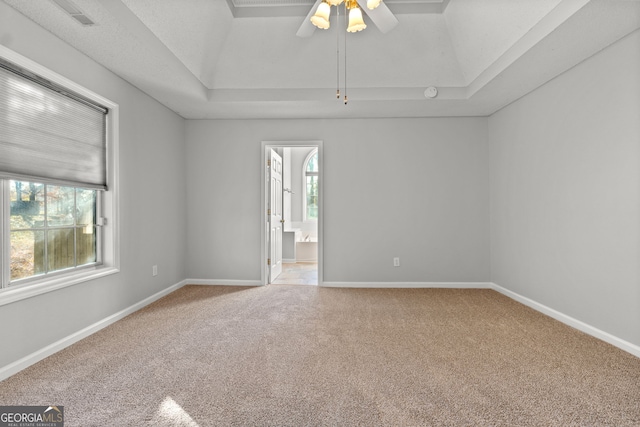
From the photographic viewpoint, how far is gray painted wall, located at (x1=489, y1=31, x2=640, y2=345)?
7.88 ft

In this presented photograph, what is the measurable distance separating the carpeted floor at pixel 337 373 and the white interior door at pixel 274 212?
59.0 inches

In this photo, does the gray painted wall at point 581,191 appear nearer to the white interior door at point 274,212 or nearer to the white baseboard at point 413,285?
the white baseboard at point 413,285

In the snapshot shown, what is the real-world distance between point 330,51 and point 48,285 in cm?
327

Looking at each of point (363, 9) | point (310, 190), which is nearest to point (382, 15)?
point (363, 9)

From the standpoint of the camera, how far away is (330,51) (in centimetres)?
347

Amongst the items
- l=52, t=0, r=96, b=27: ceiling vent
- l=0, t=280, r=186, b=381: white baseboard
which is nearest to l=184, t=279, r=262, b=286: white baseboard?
l=0, t=280, r=186, b=381: white baseboard

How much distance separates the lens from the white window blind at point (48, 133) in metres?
2.08

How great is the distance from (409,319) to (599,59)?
8.87 ft

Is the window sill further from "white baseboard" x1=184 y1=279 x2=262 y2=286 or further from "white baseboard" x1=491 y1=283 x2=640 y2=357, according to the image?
"white baseboard" x1=491 y1=283 x2=640 y2=357

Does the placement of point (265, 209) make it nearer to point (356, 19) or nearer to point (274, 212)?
point (274, 212)

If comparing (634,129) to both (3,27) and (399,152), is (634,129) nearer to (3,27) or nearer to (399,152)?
(399,152)

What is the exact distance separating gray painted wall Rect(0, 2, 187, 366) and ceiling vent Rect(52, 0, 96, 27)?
1.04ft

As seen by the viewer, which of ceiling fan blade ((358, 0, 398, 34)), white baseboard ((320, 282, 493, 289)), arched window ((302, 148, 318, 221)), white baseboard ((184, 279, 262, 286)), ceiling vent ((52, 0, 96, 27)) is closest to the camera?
ceiling vent ((52, 0, 96, 27))

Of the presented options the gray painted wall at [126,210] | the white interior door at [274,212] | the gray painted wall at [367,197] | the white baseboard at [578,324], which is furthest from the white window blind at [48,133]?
the white baseboard at [578,324]
